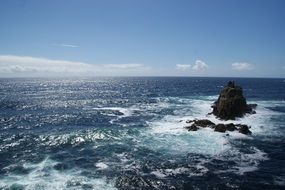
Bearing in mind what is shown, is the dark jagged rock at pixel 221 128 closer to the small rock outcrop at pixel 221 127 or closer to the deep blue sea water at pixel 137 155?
the small rock outcrop at pixel 221 127

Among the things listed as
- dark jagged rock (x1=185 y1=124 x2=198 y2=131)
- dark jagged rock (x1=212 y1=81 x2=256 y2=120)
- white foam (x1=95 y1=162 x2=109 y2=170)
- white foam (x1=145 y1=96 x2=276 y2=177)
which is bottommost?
white foam (x1=95 y1=162 x2=109 y2=170)

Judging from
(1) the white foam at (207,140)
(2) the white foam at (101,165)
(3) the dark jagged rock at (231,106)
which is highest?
(3) the dark jagged rock at (231,106)

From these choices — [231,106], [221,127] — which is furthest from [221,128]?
[231,106]

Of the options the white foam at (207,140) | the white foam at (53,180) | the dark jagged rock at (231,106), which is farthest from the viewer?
the dark jagged rock at (231,106)

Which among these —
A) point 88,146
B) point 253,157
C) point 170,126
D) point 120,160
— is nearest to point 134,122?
point 170,126

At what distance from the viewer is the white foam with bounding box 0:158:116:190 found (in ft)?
100

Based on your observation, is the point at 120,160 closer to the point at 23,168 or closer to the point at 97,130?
the point at 23,168

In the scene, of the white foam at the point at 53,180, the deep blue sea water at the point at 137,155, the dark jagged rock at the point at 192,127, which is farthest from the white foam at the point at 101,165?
the dark jagged rock at the point at 192,127

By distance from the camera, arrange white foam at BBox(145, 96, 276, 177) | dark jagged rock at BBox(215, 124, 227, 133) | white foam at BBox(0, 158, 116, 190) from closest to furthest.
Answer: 1. white foam at BBox(0, 158, 116, 190)
2. white foam at BBox(145, 96, 276, 177)
3. dark jagged rock at BBox(215, 124, 227, 133)

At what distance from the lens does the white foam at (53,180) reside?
30.5 metres

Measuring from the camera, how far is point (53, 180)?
32.2m

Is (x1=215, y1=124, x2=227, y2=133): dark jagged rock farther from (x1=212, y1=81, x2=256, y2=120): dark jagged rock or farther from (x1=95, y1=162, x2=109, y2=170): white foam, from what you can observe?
(x1=95, y1=162, x2=109, y2=170): white foam

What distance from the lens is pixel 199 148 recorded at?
44094 mm

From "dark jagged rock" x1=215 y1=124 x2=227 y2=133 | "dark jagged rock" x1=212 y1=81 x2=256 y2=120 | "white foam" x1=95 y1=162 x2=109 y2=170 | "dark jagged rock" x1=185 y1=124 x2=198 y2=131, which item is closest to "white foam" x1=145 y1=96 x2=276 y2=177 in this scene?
"dark jagged rock" x1=185 y1=124 x2=198 y2=131
